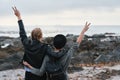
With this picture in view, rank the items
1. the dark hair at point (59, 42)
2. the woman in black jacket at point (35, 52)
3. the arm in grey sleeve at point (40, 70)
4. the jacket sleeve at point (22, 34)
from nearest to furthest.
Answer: the dark hair at point (59, 42), the arm in grey sleeve at point (40, 70), the woman in black jacket at point (35, 52), the jacket sleeve at point (22, 34)

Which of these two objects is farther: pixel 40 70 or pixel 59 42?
pixel 40 70

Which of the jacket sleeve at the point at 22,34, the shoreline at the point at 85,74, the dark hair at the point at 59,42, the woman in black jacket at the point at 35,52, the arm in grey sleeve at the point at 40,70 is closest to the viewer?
the dark hair at the point at 59,42

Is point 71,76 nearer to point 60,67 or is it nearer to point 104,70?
point 104,70

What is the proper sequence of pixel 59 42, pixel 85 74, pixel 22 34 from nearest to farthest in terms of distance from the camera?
pixel 59 42 < pixel 22 34 < pixel 85 74

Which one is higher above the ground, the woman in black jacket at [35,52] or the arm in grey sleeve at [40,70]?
the woman in black jacket at [35,52]

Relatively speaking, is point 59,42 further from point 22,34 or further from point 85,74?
point 85,74

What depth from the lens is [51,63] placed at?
8938mm

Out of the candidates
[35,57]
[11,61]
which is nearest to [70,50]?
[35,57]

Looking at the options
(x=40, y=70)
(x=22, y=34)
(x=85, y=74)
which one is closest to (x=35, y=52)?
(x=40, y=70)

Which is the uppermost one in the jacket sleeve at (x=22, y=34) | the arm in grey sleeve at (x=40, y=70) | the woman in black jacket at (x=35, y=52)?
the jacket sleeve at (x=22, y=34)

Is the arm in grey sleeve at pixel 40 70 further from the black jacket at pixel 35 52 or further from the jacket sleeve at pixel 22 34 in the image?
the jacket sleeve at pixel 22 34

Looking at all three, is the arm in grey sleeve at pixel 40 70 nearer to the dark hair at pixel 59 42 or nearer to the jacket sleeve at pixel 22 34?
Result: the dark hair at pixel 59 42

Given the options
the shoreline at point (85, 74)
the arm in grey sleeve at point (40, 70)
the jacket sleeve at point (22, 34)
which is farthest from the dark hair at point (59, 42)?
the shoreline at point (85, 74)

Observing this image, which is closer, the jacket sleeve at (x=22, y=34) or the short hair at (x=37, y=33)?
the short hair at (x=37, y=33)
